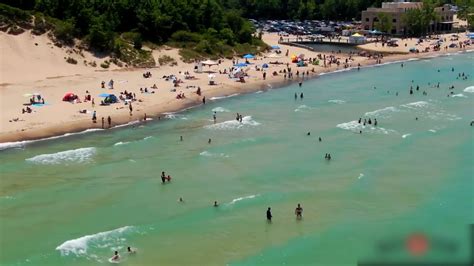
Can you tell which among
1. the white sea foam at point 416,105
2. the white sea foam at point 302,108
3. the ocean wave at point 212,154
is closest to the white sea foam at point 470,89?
the white sea foam at point 416,105

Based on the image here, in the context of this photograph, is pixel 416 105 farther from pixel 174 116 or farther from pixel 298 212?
pixel 298 212

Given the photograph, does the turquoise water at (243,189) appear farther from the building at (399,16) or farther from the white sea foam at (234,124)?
the building at (399,16)

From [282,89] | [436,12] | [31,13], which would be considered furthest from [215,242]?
[436,12]

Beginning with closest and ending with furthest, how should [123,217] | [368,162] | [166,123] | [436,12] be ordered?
1. [123,217]
2. [368,162]
3. [166,123]
4. [436,12]

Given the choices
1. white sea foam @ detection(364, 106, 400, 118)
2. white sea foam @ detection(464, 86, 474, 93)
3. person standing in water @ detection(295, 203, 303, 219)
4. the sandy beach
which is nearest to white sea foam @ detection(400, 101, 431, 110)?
white sea foam @ detection(364, 106, 400, 118)

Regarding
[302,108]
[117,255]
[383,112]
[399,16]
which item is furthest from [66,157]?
[399,16]

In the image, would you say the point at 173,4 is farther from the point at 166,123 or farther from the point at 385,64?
the point at 166,123
